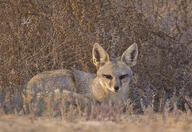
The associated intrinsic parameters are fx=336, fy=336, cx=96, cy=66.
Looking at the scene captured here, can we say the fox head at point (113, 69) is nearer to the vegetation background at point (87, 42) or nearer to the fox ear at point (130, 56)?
the fox ear at point (130, 56)

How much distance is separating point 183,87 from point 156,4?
208 centimetres

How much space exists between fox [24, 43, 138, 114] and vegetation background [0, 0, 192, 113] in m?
0.68

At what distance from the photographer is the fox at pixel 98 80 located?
5.89m

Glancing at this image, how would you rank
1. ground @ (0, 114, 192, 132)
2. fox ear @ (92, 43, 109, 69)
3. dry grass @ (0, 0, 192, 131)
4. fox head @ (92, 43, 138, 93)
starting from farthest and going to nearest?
dry grass @ (0, 0, 192, 131)
fox ear @ (92, 43, 109, 69)
fox head @ (92, 43, 138, 93)
ground @ (0, 114, 192, 132)

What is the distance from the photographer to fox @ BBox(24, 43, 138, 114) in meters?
5.89

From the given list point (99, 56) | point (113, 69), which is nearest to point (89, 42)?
point (99, 56)

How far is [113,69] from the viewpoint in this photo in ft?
19.8

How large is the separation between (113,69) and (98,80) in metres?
0.37

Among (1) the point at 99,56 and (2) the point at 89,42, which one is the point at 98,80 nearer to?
(1) the point at 99,56

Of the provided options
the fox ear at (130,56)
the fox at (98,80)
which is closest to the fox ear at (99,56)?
the fox at (98,80)

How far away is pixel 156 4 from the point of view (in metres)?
7.94

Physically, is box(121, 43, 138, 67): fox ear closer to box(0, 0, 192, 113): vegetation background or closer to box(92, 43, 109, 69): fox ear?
box(92, 43, 109, 69): fox ear

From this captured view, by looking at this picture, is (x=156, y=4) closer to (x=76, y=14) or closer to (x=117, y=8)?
(x=117, y=8)

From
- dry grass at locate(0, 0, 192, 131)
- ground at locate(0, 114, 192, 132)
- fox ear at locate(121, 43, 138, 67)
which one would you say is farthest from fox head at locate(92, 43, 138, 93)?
ground at locate(0, 114, 192, 132)
